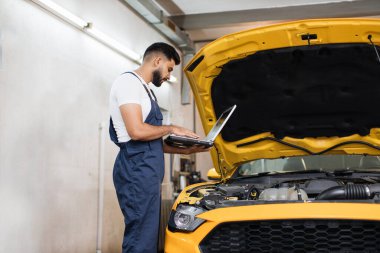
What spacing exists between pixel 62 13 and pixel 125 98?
1.95m

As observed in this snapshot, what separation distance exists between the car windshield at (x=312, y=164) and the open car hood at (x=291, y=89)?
8.0 inches

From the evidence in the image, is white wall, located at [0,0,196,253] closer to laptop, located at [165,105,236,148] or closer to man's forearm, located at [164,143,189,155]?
man's forearm, located at [164,143,189,155]

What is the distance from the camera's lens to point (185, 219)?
2.32 meters

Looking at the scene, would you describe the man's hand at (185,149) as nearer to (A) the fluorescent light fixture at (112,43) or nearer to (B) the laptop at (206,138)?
(B) the laptop at (206,138)

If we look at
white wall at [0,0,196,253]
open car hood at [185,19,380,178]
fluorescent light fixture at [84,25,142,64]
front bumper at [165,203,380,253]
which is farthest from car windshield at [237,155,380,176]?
fluorescent light fixture at [84,25,142,64]

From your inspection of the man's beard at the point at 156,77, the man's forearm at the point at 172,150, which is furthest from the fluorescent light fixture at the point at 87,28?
the man's forearm at the point at 172,150

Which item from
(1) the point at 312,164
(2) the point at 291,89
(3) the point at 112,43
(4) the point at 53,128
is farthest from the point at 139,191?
(3) the point at 112,43

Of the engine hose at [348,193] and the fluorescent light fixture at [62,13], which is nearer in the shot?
the engine hose at [348,193]

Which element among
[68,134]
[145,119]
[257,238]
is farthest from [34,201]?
[257,238]

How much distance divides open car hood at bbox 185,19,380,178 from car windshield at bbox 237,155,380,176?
0.67 ft

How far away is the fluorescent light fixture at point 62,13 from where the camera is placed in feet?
13.2

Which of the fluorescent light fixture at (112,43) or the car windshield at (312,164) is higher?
the fluorescent light fixture at (112,43)

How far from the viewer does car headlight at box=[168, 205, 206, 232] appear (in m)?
2.25

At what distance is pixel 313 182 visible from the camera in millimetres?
2680
